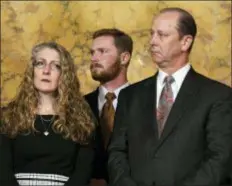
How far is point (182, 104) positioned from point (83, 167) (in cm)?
55

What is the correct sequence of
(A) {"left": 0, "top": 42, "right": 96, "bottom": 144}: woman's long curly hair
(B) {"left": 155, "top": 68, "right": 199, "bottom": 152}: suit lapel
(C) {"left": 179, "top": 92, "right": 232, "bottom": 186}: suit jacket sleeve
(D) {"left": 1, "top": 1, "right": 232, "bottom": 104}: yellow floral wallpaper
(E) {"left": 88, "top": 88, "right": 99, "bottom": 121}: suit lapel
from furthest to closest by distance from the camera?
(D) {"left": 1, "top": 1, "right": 232, "bottom": 104}: yellow floral wallpaper → (E) {"left": 88, "top": 88, "right": 99, "bottom": 121}: suit lapel → (A) {"left": 0, "top": 42, "right": 96, "bottom": 144}: woman's long curly hair → (B) {"left": 155, "top": 68, "right": 199, "bottom": 152}: suit lapel → (C) {"left": 179, "top": 92, "right": 232, "bottom": 186}: suit jacket sleeve

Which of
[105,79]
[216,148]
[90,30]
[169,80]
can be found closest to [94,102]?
[105,79]

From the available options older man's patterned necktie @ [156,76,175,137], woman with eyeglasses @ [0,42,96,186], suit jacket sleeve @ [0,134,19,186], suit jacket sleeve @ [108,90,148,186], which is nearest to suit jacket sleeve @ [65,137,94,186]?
woman with eyeglasses @ [0,42,96,186]

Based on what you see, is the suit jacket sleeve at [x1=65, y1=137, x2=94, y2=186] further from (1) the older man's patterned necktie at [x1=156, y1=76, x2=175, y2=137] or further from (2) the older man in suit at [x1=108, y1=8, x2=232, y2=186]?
(1) the older man's patterned necktie at [x1=156, y1=76, x2=175, y2=137]

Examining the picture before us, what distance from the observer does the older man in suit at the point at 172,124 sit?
281cm

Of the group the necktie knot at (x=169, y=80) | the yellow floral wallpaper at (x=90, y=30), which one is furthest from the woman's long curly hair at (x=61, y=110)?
the yellow floral wallpaper at (x=90, y=30)

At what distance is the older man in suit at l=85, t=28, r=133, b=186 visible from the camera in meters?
3.52

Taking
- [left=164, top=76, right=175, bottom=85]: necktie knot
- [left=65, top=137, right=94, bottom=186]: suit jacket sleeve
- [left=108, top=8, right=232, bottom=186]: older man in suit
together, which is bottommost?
[left=65, top=137, right=94, bottom=186]: suit jacket sleeve

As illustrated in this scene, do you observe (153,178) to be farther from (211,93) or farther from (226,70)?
(226,70)

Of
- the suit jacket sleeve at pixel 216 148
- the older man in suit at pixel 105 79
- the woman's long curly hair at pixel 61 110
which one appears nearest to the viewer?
the suit jacket sleeve at pixel 216 148

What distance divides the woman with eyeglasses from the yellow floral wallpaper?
4.20 ft

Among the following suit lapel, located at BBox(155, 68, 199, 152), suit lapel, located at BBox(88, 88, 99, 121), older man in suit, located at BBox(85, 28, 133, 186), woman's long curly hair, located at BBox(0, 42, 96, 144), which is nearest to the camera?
suit lapel, located at BBox(155, 68, 199, 152)

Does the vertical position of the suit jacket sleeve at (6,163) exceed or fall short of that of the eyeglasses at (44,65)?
it falls short

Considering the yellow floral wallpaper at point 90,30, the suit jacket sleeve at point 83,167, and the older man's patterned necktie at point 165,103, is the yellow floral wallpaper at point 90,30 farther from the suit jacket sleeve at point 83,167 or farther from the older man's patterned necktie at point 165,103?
the older man's patterned necktie at point 165,103
